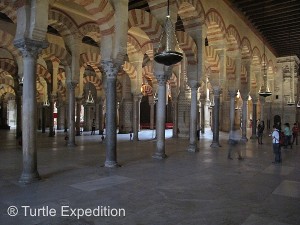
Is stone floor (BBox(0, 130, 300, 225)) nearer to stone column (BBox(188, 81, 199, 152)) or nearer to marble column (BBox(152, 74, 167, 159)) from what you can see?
marble column (BBox(152, 74, 167, 159))

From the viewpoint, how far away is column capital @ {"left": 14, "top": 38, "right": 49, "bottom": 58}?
3.77 metres

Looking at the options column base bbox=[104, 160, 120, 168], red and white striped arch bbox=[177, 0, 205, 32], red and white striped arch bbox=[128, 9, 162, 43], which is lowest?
column base bbox=[104, 160, 120, 168]

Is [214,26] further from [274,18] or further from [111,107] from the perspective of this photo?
[111,107]

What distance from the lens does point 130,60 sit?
10617 millimetres

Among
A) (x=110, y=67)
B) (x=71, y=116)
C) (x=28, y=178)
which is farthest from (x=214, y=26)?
(x=28, y=178)

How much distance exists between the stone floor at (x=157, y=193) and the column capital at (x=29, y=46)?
5.84 ft

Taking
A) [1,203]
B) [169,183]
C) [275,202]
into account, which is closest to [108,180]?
[169,183]

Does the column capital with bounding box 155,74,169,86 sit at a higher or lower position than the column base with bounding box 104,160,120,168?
higher

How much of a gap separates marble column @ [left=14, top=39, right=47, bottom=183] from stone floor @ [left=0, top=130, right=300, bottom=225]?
264mm

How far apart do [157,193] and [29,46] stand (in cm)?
265

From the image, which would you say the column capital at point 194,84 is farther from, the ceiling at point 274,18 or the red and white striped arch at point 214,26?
the ceiling at point 274,18

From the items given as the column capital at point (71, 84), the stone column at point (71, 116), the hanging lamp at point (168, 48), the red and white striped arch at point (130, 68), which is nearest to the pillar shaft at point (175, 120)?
the red and white striped arch at point (130, 68)

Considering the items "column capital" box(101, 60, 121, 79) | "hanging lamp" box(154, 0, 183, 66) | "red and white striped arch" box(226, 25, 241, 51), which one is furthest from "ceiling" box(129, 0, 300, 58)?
"hanging lamp" box(154, 0, 183, 66)

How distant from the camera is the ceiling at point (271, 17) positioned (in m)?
8.31
